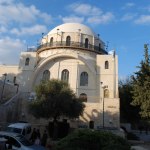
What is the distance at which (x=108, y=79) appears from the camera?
36.6 m

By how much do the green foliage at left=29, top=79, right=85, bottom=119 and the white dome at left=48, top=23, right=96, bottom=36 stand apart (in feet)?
56.4

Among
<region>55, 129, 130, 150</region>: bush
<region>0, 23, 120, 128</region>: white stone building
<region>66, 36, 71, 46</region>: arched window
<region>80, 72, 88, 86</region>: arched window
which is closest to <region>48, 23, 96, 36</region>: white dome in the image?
<region>0, 23, 120, 128</region>: white stone building

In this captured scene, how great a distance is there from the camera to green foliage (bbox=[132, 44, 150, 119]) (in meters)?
20.9

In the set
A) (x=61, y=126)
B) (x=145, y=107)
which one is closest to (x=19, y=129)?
(x=61, y=126)

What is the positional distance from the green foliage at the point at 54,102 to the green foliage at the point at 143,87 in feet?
22.0

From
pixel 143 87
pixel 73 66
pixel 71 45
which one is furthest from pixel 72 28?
pixel 143 87

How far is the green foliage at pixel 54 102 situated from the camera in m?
24.8

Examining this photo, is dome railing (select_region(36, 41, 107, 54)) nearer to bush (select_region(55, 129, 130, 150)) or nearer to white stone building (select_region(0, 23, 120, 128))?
white stone building (select_region(0, 23, 120, 128))

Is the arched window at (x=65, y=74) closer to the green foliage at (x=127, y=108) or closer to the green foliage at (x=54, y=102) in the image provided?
the green foliage at (x=127, y=108)

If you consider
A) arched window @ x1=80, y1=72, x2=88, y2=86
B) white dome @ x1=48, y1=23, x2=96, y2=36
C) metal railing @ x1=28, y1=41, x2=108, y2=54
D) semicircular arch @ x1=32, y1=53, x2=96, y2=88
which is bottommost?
arched window @ x1=80, y1=72, x2=88, y2=86

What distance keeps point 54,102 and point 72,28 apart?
20224 millimetres

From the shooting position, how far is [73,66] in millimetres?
37688

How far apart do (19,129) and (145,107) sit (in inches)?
396

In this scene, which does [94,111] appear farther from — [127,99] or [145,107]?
[145,107]
